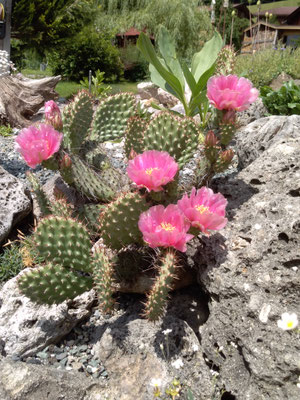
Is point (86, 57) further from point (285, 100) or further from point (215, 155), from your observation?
point (215, 155)

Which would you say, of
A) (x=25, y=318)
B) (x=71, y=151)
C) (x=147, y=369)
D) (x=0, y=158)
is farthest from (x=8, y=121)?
(x=147, y=369)

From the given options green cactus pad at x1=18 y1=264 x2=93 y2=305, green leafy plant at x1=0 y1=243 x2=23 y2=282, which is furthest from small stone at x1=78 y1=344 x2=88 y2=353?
green leafy plant at x1=0 y1=243 x2=23 y2=282

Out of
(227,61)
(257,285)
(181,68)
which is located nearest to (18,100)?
(181,68)

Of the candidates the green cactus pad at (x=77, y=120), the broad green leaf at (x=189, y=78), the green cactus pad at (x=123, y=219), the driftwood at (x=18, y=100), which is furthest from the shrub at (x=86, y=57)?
the green cactus pad at (x=123, y=219)

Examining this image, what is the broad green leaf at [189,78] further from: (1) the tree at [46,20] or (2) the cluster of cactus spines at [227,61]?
(1) the tree at [46,20]

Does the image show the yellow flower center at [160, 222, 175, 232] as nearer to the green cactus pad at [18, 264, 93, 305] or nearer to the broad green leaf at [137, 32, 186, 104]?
the green cactus pad at [18, 264, 93, 305]
